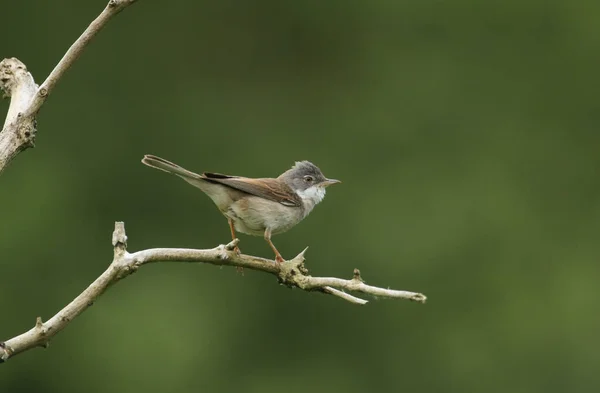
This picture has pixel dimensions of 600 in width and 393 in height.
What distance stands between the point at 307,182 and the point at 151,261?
300 centimetres

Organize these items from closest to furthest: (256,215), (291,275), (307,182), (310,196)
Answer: (291,275) → (256,215) → (310,196) → (307,182)

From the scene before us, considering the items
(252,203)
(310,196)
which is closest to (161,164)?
(252,203)

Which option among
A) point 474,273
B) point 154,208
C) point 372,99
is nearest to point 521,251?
point 474,273

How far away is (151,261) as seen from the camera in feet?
16.2

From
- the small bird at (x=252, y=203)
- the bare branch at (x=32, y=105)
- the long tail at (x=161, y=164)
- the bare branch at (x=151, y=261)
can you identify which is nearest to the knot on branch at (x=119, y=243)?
the bare branch at (x=151, y=261)

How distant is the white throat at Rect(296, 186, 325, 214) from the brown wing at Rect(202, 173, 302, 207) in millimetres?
101

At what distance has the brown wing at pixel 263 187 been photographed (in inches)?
267

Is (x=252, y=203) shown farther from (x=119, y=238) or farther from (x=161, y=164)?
(x=119, y=238)

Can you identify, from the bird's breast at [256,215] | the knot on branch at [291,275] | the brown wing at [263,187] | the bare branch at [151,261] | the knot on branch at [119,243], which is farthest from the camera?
the bird's breast at [256,215]

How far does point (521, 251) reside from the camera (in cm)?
1689

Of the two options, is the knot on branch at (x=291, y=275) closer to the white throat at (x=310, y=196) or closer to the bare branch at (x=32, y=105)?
the bare branch at (x=32, y=105)

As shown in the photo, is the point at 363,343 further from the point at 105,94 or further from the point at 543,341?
the point at 105,94

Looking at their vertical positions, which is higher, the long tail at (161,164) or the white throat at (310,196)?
the white throat at (310,196)

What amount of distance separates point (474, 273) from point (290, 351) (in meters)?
2.87
